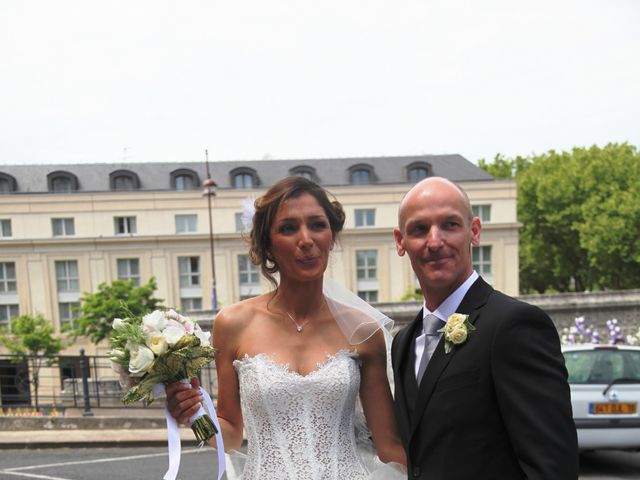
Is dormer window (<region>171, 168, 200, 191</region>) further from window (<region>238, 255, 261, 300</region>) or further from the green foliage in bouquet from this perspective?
the green foliage in bouquet

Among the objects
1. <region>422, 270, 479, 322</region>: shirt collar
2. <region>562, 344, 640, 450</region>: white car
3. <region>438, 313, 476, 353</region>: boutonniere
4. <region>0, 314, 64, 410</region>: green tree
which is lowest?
<region>0, 314, 64, 410</region>: green tree

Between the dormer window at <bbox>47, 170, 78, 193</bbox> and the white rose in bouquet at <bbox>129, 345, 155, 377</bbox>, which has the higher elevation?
the dormer window at <bbox>47, 170, 78, 193</bbox>

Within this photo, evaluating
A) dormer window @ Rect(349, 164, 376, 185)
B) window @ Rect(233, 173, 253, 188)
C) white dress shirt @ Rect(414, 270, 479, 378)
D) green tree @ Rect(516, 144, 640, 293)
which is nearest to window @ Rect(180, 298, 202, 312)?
window @ Rect(233, 173, 253, 188)

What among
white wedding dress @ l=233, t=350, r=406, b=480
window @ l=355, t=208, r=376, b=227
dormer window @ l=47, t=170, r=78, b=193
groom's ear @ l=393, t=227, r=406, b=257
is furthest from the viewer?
dormer window @ l=47, t=170, r=78, b=193

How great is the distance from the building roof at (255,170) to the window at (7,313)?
10.0 metres

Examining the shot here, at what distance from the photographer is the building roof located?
4800 centimetres

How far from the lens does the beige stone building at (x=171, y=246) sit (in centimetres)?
4206

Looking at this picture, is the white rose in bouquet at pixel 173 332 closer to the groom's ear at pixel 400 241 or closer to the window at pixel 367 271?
the groom's ear at pixel 400 241

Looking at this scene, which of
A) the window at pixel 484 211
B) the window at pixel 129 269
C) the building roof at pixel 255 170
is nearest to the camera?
the window at pixel 129 269

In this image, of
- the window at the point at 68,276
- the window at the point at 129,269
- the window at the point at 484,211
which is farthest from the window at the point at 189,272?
the window at the point at 484,211

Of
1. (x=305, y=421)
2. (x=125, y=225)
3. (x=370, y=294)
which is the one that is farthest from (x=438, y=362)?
(x=125, y=225)

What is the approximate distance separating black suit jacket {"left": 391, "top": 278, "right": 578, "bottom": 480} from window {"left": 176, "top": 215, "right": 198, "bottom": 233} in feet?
140

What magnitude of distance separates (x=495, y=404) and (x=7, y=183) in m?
52.1

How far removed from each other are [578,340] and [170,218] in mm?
33716
